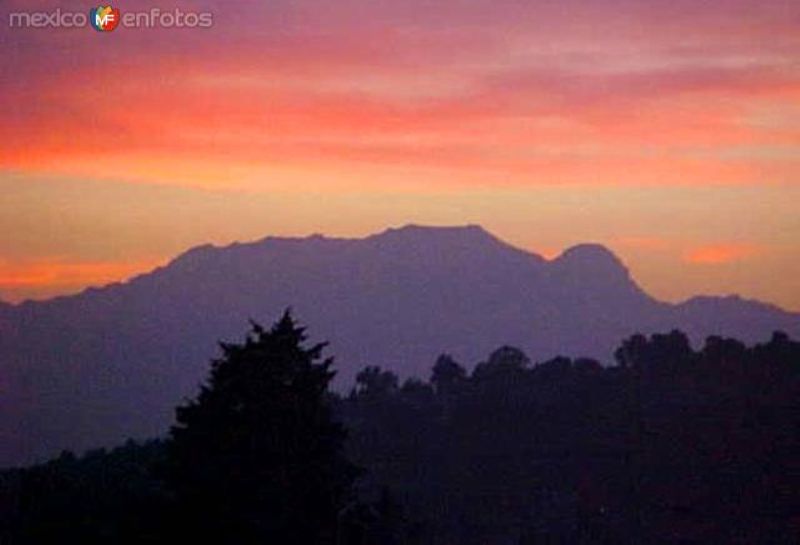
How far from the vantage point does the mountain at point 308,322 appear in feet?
440

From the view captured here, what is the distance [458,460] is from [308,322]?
330 ft

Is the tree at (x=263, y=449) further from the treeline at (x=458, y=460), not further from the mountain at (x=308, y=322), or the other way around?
the mountain at (x=308, y=322)

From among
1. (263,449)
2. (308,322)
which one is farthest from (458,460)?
(308,322)

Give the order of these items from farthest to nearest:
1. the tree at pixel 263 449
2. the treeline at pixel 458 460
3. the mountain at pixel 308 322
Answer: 1. the mountain at pixel 308 322
2. the treeline at pixel 458 460
3. the tree at pixel 263 449

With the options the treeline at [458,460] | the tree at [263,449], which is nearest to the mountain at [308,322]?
the treeline at [458,460]

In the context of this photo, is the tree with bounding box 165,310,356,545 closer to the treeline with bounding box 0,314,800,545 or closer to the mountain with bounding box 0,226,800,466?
the treeline with bounding box 0,314,800,545

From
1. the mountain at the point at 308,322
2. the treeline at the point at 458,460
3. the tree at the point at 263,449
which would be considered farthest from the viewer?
the mountain at the point at 308,322

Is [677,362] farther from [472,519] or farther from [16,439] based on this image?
[16,439]

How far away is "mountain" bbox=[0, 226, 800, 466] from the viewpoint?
134250 mm

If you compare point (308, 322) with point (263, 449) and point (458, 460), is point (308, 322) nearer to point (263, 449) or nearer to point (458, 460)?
point (458, 460)

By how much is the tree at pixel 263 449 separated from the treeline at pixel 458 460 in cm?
3

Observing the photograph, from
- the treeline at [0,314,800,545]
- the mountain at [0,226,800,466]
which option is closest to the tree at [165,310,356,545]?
the treeline at [0,314,800,545]

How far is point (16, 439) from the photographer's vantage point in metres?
105

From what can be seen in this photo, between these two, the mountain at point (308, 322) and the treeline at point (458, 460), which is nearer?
the treeline at point (458, 460)
